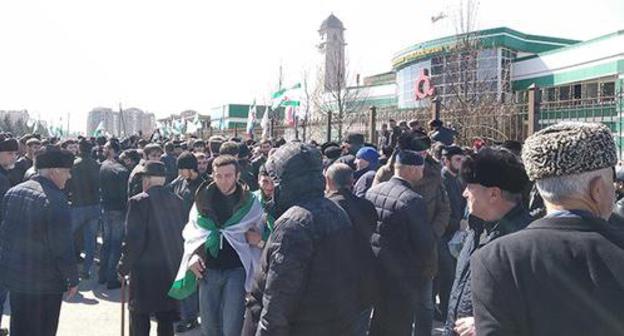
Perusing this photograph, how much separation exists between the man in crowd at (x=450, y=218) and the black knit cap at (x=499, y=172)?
3.28m

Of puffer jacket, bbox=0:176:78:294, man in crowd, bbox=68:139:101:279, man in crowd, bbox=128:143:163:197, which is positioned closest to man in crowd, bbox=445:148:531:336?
puffer jacket, bbox=0:176:78:294

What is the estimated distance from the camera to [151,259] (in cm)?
481

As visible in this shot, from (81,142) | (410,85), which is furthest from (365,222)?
(410,85)

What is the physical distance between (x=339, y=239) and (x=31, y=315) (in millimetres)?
3125

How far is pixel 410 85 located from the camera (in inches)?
1928

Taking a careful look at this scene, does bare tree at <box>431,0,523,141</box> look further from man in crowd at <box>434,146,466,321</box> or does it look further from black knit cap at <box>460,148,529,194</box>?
black knit cap at <box>460,148,529,194</box>

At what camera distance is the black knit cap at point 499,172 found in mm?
2572

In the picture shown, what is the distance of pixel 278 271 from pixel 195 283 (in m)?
1.85

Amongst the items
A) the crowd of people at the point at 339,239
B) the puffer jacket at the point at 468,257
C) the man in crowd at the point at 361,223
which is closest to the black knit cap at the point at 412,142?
the crowd of people at the point at 339,239

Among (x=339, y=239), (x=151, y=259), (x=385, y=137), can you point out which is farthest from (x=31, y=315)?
(x=385, y=137)

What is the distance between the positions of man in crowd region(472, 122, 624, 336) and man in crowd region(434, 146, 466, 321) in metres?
4.07

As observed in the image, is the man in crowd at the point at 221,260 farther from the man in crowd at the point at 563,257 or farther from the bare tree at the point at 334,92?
the bare tree at the point at 334,92

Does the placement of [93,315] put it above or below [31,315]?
below

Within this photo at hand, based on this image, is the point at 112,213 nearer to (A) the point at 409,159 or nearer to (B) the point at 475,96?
(A) the point at 409,159
